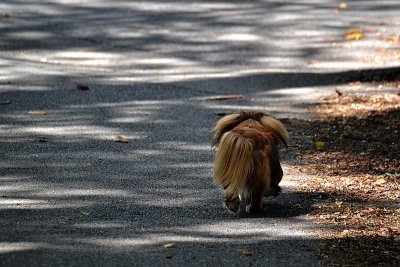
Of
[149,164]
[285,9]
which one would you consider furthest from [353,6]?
[149,164]

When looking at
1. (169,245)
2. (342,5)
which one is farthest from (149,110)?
(342,5)

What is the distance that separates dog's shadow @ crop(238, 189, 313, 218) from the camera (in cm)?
744

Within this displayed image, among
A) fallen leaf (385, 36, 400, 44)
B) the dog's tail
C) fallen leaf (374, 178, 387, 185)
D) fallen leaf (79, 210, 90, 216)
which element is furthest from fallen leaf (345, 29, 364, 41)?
fallen leaf (79, 210, 90, 216)

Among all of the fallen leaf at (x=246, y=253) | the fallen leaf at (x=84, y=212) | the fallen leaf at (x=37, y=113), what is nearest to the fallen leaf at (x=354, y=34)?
the fallen leaf at (x=37, y=113)

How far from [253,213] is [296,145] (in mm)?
2389

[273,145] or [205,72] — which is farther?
[205,72]

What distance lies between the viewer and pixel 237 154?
6996 mm

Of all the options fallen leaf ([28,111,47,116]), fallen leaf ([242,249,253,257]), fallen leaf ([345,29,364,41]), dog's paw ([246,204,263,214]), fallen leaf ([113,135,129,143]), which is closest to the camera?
fallen leaf ([242,249,253,257])

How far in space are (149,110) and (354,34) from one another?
526 cm

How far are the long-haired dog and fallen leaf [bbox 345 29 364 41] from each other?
7.50 meters

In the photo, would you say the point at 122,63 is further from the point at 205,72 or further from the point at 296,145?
the point at 296,145

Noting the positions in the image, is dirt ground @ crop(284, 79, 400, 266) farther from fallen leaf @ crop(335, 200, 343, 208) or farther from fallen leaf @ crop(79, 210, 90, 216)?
fallen leaf @ crop(79, 210, 90, 216)

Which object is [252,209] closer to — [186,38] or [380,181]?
[380,181]

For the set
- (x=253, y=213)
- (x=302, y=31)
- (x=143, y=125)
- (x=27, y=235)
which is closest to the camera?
(x=27, y=235)
